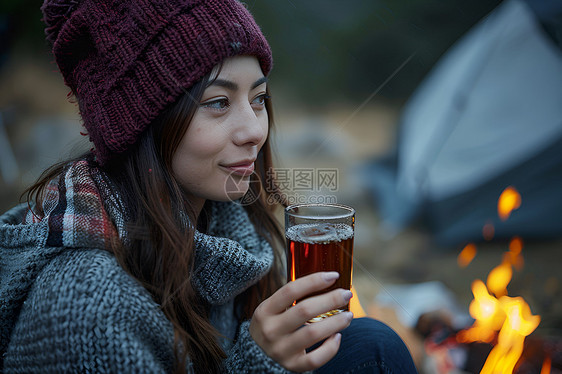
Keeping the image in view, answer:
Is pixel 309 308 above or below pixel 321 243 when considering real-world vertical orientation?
below

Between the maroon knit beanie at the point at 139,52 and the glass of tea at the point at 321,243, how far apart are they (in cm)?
54

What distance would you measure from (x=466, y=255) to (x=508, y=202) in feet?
1.79

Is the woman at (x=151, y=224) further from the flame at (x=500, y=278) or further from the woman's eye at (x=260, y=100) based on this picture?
the flame at (x=500, y=278)

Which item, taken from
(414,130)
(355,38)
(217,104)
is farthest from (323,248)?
(414,130)

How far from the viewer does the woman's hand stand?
3.40 feet

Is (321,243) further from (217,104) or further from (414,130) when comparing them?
(414,130)

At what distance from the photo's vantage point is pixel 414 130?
11.0 ft

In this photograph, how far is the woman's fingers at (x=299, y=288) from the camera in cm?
103

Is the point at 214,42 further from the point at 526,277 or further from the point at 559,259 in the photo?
the point at 559,259

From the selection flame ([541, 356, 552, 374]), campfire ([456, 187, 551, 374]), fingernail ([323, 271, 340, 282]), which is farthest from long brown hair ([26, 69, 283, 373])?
flame ([541, 356, 552, 374])

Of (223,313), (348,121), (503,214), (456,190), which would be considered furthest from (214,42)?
(503,214)

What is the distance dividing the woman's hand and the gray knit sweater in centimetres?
5

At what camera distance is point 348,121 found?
3.36m

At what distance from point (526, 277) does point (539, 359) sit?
106cm
